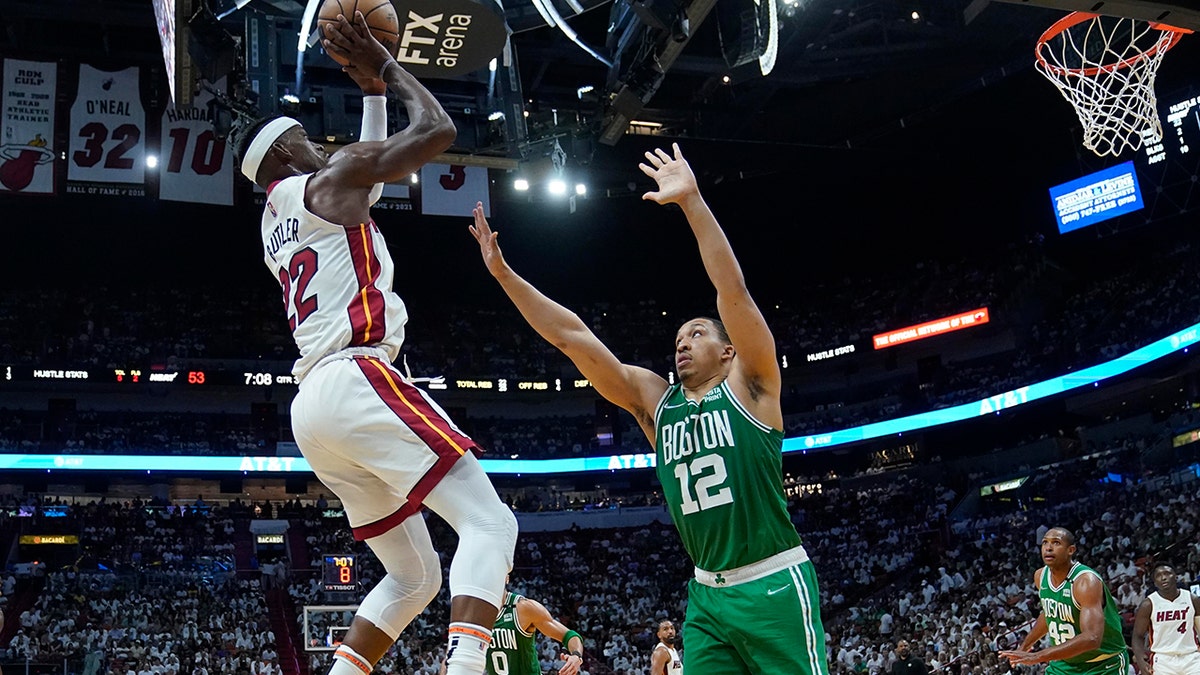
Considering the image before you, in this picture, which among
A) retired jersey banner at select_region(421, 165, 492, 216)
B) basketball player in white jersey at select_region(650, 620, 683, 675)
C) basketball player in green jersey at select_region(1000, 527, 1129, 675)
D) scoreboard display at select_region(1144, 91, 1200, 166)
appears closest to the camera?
basketball player in green jersey at select_region(1000, 527, 1129, 675)

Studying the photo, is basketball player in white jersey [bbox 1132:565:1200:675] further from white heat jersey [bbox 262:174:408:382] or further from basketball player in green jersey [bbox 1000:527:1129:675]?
white heat jersey [bbox 262:174:408:382]

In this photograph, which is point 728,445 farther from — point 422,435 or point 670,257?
point 670,257

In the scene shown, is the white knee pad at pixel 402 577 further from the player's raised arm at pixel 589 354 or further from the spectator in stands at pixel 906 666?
the spectator in stands at pixel 906 666

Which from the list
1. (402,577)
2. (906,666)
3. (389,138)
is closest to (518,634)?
(402,577)

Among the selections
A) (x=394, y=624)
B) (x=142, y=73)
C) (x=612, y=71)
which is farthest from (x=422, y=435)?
(x=142, y=73)

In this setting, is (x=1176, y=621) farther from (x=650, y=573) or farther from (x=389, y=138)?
(x=650, y=573)

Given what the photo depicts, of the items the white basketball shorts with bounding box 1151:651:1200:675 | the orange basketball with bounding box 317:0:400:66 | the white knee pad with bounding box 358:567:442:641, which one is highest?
the orange basketball with bounding box 317:0:400:66

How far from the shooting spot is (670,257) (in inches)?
1523

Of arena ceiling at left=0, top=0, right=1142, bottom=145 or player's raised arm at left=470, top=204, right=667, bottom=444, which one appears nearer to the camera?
player's raised arm at left=470, top=204, right=667, bottom=444

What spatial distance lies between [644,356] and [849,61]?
1562 cm

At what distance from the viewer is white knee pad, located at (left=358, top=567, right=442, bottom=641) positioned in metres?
4.18

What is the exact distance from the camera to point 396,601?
13.9 feet

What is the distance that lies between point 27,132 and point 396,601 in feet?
56.5

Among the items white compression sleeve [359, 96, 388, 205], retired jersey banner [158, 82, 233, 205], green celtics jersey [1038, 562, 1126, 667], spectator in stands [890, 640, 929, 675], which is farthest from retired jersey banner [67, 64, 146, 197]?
green celtics jersey [1038, 562, 1126, 667]
